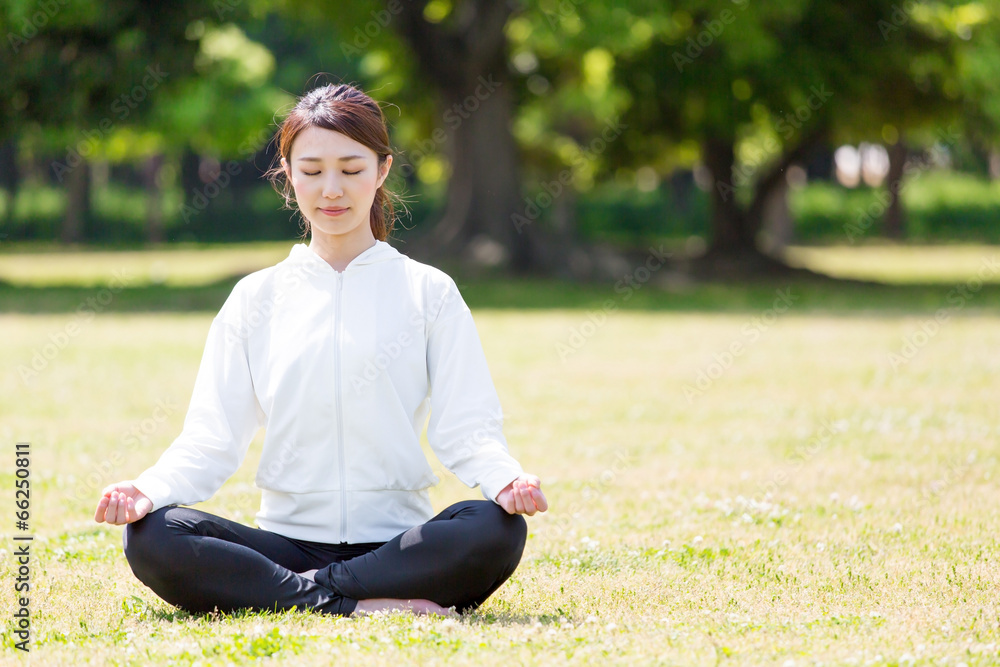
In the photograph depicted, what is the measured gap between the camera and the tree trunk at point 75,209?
38.3 meters

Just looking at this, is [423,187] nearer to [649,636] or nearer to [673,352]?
[673,352]

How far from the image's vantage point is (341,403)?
4.08 metres

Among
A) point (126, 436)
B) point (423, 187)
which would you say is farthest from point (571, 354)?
point (423, 187)

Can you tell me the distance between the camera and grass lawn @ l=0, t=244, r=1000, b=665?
3.75 meters

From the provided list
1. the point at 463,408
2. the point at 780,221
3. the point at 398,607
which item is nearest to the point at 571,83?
the point at 780,221

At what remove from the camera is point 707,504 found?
6.24 meters

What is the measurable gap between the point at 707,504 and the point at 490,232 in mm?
17006

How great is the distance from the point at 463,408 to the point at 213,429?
0.88 meters

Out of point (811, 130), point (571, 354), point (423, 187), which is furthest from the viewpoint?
point (423, 187)
